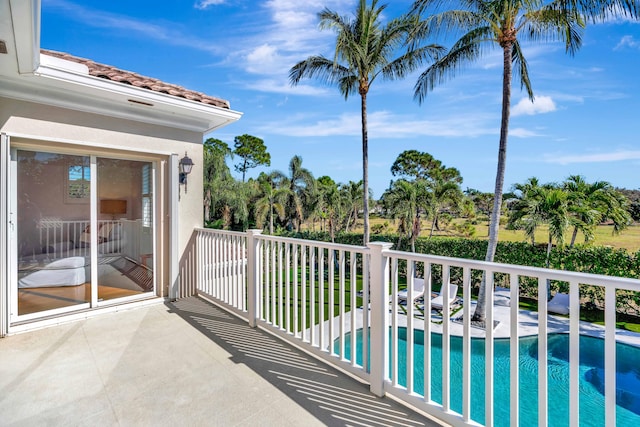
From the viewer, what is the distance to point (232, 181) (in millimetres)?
22344

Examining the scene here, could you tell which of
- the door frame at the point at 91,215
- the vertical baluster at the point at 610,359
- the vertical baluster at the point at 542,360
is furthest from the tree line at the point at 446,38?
the door frame at the point at 91,215

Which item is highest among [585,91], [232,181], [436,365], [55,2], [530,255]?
[585,91]

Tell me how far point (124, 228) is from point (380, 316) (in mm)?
4056

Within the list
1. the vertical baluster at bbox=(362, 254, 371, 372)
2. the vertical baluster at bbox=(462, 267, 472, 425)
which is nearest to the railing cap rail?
the vertical baluster at bbox=(462, 267, 472, 425)

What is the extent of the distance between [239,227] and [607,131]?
24556 millimetres

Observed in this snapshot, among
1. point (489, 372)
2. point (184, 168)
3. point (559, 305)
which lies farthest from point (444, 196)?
point (489, 372)

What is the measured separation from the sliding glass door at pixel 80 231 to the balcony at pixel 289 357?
55 cm

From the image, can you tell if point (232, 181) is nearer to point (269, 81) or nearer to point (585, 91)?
point (269, 81)

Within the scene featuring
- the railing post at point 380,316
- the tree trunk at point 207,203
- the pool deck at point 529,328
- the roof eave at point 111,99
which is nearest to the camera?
the railing post at point 380,316

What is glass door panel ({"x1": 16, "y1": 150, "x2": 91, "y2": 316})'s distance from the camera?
152 inches

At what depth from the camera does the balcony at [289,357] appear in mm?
1819

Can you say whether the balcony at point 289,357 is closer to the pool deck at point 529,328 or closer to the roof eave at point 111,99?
the roof eave at point 111,99

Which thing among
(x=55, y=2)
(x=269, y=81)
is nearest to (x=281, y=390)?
(x=55, y=2)

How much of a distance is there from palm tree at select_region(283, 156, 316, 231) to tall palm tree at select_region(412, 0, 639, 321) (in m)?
13.4
